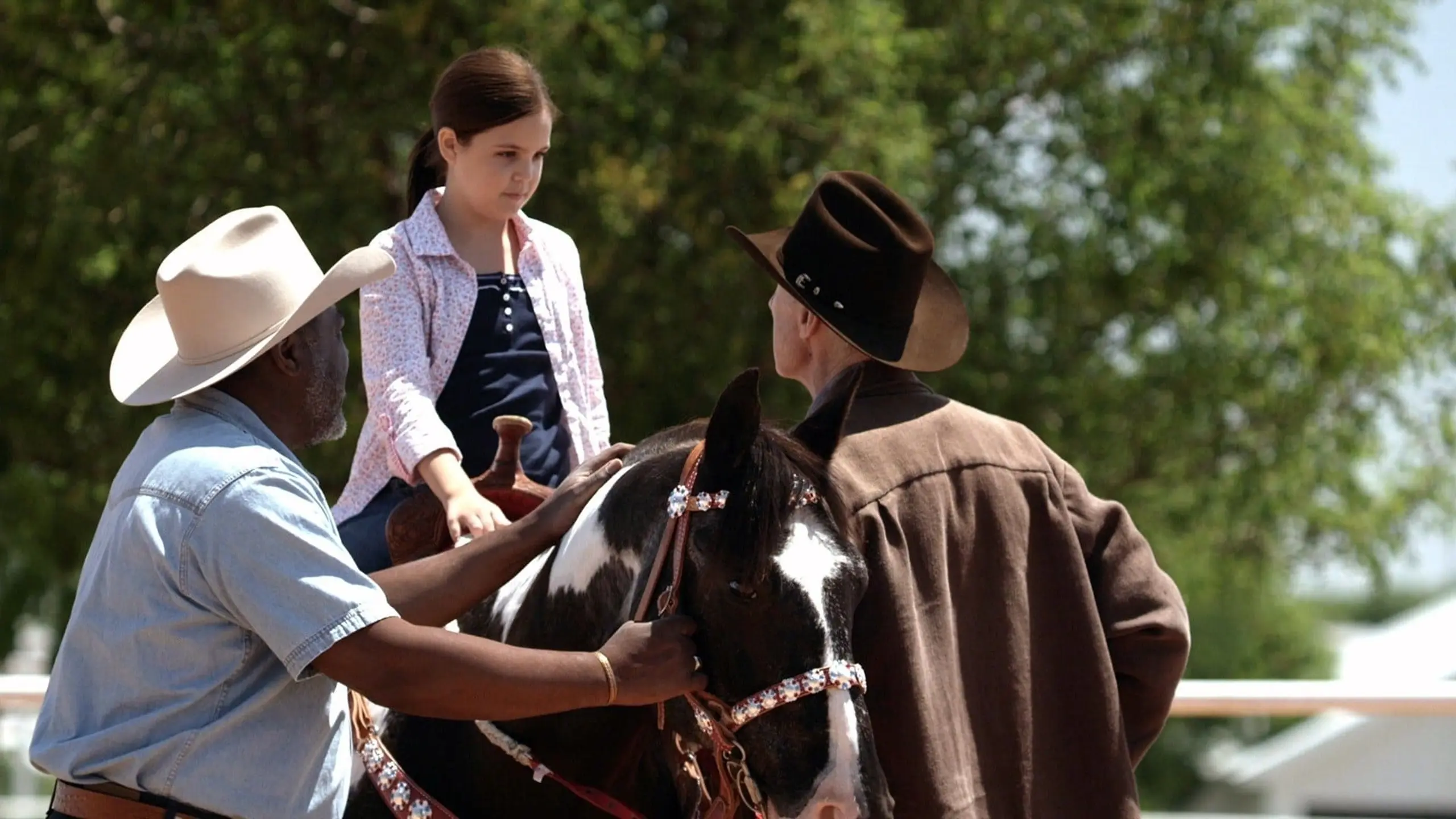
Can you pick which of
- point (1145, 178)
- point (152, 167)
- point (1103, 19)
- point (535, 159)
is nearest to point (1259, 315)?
point (1145, 178)

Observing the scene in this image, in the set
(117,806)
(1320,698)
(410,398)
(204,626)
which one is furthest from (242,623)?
(1320,698)

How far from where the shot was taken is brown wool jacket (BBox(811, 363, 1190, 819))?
3092mm

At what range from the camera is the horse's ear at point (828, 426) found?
120 inches

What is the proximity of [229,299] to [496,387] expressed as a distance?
124 centimetres

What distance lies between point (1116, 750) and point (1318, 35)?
12.0m

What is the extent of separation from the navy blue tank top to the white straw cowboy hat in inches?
42.1

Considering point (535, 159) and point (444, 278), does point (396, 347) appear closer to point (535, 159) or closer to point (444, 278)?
point (444, 278)

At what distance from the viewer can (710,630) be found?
2832 mm

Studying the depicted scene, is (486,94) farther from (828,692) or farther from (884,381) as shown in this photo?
(828,692)

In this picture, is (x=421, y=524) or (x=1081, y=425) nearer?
(x=421, y=524)

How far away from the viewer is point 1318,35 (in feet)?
46.0

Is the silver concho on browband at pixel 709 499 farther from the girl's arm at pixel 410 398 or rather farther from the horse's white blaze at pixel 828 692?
the girl's arm at pixel 410 398

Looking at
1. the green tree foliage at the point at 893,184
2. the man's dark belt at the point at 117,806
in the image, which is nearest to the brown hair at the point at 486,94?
the man's dark belt at the point at 117,806

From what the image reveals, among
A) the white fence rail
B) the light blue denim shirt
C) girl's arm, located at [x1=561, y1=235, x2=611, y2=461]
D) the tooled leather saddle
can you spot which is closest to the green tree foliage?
the white fence rail
